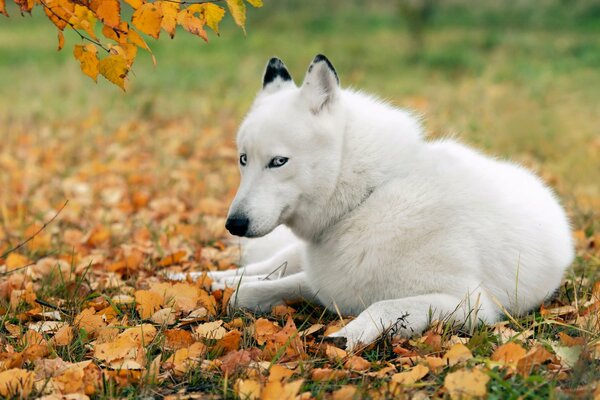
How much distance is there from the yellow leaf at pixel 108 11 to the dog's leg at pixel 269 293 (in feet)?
4.71

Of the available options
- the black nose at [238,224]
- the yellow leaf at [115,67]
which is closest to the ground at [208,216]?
the black nose at [238,224]

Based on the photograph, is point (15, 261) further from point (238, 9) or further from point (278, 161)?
point (238, 9)

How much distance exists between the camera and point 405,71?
1391cm

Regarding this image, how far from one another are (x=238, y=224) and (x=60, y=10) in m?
1.21

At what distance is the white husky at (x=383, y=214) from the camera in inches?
131

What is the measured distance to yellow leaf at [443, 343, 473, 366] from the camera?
283cm

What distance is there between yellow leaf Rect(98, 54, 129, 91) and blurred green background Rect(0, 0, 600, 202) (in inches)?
136

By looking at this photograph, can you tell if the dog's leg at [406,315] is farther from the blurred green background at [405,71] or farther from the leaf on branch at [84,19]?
the blurred green background at [405,71]

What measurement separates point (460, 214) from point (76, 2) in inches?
76.9

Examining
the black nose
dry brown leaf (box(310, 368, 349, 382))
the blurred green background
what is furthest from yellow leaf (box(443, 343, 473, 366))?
the blurred green background

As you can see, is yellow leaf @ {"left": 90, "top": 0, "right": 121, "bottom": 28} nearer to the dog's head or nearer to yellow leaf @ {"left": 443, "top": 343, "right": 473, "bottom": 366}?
the dog's head

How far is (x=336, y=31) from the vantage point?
1928 cm

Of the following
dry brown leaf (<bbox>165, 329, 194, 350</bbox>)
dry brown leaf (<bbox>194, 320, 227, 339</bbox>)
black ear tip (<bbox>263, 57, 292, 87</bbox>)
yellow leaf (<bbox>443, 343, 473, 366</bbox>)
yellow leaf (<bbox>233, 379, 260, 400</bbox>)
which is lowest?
dry brown leaf (<bbox>165, 329, 194, 350</bbox>)

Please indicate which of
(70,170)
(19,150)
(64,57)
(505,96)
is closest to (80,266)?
(70,170)
